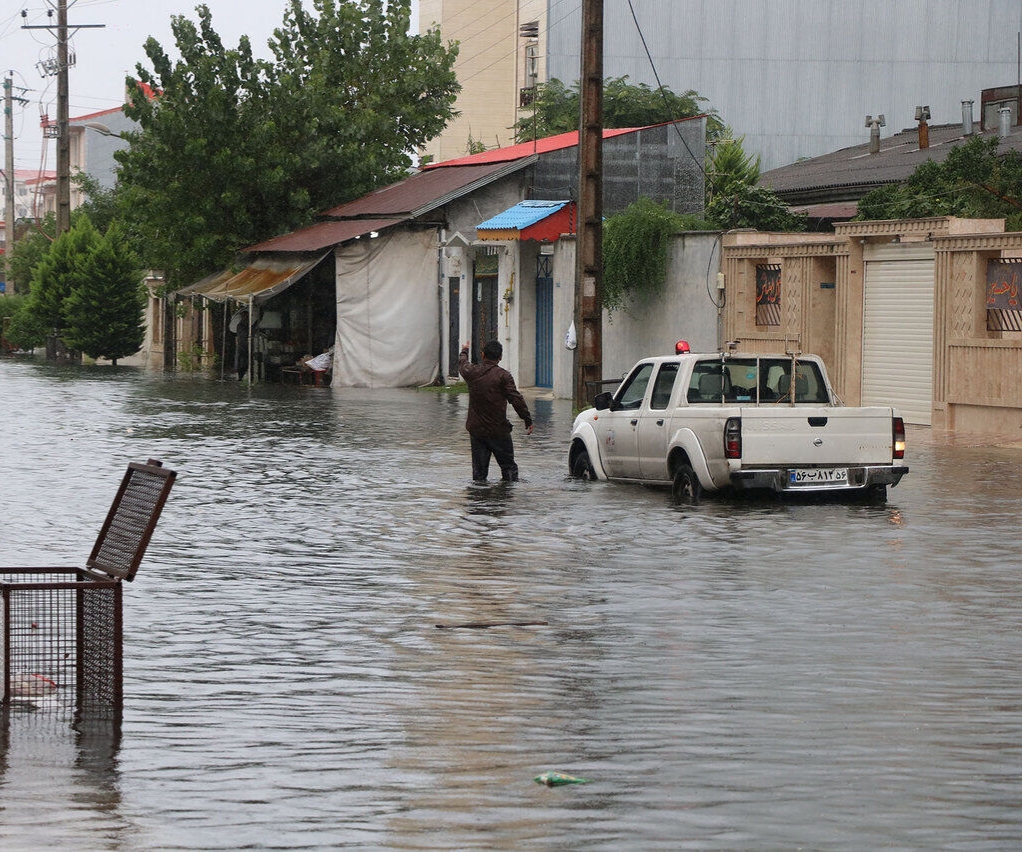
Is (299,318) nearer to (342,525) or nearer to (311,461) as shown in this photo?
(311,461)

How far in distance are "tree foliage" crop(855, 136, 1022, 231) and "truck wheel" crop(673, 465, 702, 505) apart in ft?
60.4

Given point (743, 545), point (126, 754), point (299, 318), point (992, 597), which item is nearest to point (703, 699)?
point (126, 754)

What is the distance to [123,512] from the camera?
7203mm

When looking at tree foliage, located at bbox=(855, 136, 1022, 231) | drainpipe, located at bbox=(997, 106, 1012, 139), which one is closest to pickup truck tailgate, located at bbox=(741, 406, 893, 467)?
tree foliage, located at bbox=(855, 136, 1022, 231)

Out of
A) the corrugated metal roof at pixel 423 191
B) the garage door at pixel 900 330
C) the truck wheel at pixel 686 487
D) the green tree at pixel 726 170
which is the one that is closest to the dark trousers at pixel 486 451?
the truck wheel at pixel 686 487

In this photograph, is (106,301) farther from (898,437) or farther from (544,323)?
(898,437)

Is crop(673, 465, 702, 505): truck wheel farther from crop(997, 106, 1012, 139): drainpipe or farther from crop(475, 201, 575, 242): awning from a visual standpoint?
crop(997, 106, 1012, 139): drainpipe

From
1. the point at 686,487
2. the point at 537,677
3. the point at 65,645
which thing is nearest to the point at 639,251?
the point at 686,487

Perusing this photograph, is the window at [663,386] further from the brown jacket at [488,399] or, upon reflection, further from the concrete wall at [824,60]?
the concrete wall at [824,60]

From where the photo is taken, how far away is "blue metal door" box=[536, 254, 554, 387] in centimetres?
4006

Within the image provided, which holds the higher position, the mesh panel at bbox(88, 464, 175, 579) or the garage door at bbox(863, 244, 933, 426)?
the garage door at bbox(863, 244, 933, 426)

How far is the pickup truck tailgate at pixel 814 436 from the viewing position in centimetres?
1623

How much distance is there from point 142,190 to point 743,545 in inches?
1645

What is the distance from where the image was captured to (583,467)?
1938cm
